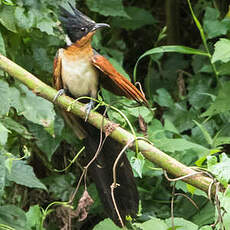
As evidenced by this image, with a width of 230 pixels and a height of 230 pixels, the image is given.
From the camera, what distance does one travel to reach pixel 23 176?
219cm

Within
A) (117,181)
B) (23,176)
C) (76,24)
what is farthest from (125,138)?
(76,24)

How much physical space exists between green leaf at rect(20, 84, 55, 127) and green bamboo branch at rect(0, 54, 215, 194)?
0.28 m

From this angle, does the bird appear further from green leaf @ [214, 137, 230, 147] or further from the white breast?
green leaf @ [214, 137, 230, 147]

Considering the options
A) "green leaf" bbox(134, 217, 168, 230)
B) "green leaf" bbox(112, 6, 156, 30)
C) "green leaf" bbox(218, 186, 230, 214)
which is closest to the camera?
"green leaf" bbox(218, 186, 230, 214)

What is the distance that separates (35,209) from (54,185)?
0.55 metres

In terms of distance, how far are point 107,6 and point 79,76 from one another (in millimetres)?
767

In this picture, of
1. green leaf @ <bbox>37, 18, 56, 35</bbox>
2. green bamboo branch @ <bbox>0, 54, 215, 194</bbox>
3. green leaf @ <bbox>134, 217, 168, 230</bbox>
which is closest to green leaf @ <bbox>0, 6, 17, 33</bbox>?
green leaf @ <bbox>37, 18, 56, 35</bbox>

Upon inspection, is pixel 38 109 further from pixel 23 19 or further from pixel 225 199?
pixel 225 199

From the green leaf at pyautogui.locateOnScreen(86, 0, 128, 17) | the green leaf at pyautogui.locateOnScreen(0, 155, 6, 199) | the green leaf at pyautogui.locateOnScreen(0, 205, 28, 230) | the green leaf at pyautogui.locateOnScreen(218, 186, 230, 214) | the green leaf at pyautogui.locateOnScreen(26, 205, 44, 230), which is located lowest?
the green leaf at pyautogui.locateOnScreen(26, 205, 44, 230)

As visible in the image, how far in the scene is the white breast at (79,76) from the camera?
90.4 inches

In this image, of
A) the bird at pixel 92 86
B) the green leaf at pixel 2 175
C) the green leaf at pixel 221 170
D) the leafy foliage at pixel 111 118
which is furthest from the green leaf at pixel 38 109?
the green leaf at pixel 221 170

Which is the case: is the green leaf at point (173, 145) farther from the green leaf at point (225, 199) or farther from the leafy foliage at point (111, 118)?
the green leaf at point (225, 199)

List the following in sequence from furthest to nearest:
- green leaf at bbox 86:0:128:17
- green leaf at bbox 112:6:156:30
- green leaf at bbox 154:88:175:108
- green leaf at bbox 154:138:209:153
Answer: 1. green leaf at bbox 112:6:156:30
2. green leaf at bbox 154:88:175:108
3. green leaf at bbox 86:0:128:17
4. green leaf at bbox 154:138:209:153

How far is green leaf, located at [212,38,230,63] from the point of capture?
2377mm
